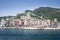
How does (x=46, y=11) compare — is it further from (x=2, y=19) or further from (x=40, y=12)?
(x=2, y=19)

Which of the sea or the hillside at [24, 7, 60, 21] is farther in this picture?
the hillside at [24, 7, 60, 21]

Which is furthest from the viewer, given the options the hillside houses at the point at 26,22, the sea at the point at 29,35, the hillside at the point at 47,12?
the hillside at the point at 47,12

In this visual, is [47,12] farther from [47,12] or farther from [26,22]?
[26,22]

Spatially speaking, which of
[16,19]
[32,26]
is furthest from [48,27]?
[16,19]

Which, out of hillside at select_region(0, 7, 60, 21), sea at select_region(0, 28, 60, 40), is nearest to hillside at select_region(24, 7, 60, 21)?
hillside at select_region(0, 7, 60, 21)

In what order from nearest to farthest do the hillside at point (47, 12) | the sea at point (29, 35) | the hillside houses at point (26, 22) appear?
1. the sea at point (29, 35)
2. the hillside houses at point (26, 22)
3. the hillside at point (47, 12)

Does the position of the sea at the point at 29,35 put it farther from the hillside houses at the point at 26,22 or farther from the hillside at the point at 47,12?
the hillside at the point at 47,12

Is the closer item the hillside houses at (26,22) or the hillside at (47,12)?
the hillside houses at (26,22)

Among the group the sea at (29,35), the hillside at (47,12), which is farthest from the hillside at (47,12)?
the sea at (29,35)

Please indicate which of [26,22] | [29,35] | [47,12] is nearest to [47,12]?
[47,12]

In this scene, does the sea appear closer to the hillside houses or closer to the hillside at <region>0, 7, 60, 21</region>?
the hillside houses

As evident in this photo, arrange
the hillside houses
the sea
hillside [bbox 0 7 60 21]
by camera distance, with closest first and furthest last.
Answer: the sea, the hillside houses, hillside [bbox 0 7 60 21]
